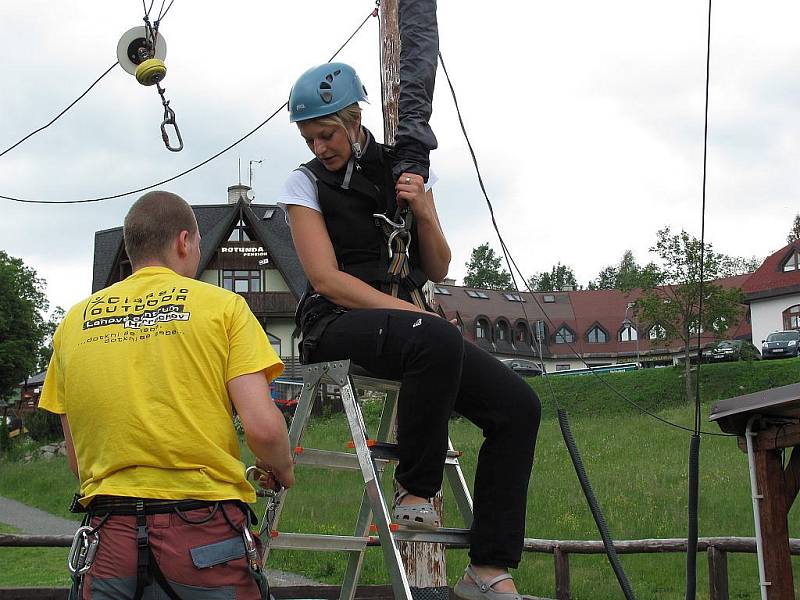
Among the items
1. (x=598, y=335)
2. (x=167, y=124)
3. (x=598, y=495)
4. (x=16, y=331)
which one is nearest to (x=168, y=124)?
(x=167, y=124)

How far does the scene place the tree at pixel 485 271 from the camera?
10706cm

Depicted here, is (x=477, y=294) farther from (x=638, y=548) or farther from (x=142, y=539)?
(x=142, y=539)

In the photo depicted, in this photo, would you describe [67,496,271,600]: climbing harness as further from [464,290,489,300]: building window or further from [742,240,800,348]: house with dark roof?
[464,290,489,300]: building window

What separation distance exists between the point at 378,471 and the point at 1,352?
5411 cm

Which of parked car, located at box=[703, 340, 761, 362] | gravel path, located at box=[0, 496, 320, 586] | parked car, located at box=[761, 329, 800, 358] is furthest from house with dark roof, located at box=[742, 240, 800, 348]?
gravel path, located at box=[0, 496, 320, 586]

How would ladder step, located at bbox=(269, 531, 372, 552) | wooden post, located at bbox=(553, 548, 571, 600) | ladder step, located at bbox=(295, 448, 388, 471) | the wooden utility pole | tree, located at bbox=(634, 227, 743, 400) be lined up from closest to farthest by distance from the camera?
ladder step, located at bbox=(269, 531, 372, 552) → ladder step, located at bbox=(295, 448, 388, 471) → the wooden utility pole → wooden post, located at bbox=(553, 548, 571, 600) → tree, located at bbox=(634, 227, 743, 400)

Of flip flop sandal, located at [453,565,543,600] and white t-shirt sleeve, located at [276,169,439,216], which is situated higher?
white t-shirt sleeve, located at [276,169,439,216]

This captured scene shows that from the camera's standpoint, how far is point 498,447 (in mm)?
3920

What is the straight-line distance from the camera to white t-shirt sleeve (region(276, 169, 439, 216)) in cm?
412

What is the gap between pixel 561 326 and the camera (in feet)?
233

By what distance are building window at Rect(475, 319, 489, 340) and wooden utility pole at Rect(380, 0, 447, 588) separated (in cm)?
5961

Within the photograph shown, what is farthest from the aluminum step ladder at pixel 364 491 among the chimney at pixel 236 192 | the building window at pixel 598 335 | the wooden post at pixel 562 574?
the building window at pixel 598 335

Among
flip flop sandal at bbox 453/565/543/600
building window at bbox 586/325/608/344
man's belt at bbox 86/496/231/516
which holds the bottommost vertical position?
flip flop sandal at bbox 453/565/543/600

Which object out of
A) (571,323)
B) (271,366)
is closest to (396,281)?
(271,366)
